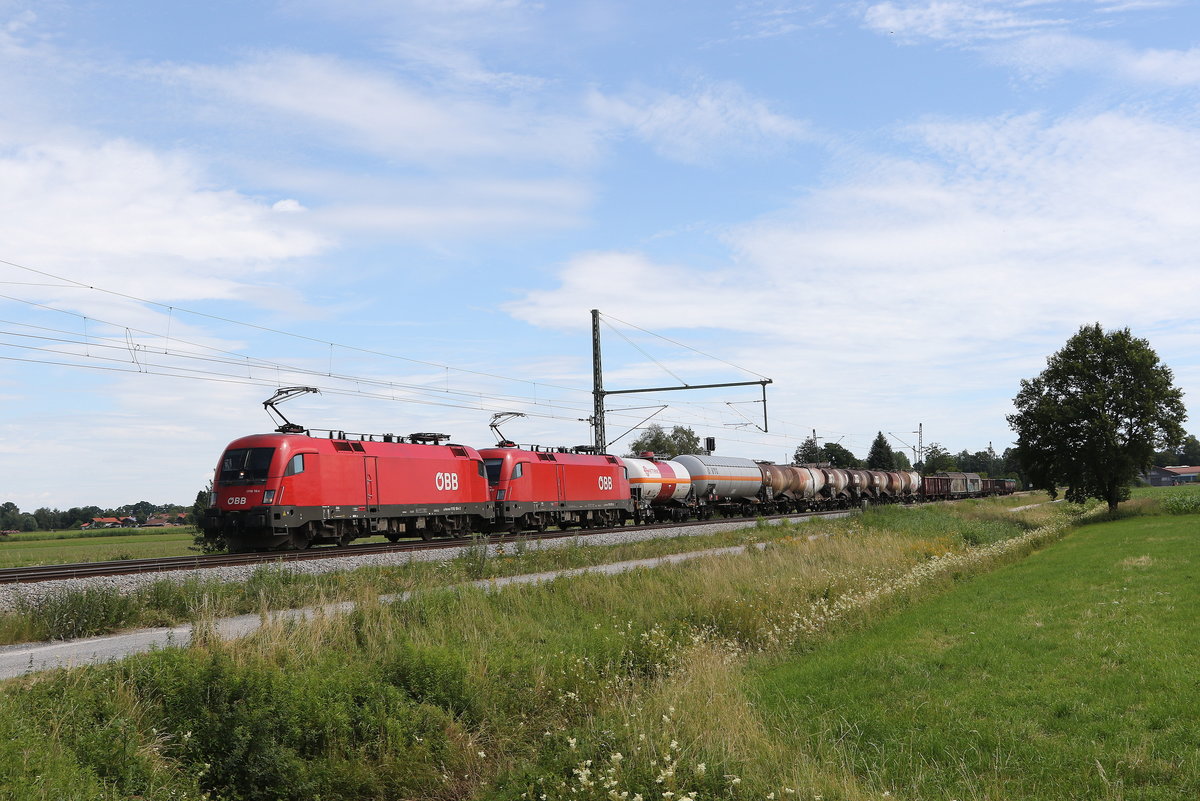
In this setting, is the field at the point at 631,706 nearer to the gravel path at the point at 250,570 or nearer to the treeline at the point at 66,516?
the gravel path at the point at 250,570

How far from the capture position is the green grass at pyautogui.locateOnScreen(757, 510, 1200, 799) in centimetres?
857

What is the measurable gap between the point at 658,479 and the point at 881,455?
112 m

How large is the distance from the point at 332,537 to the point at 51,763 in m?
19.5

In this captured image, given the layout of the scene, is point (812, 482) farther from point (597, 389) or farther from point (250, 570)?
point (250, 570)

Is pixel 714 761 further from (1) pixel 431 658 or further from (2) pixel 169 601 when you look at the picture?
(2) pixel 169 601

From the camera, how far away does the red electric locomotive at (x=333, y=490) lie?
2409 cm

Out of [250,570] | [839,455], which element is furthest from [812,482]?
[839,455]

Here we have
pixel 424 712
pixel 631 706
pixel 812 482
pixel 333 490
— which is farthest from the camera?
pixel 812 482

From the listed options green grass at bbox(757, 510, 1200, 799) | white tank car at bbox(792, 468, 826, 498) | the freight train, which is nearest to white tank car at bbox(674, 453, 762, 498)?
the freight train

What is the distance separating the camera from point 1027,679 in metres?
11.7

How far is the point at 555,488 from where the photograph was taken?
36.8 m

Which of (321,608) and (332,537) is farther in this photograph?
(332,537)

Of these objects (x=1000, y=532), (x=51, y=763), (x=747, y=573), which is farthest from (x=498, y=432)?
(x=51, y=763)

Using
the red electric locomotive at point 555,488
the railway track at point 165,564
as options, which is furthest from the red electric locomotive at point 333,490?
the red electric locomotive at point 555,488
